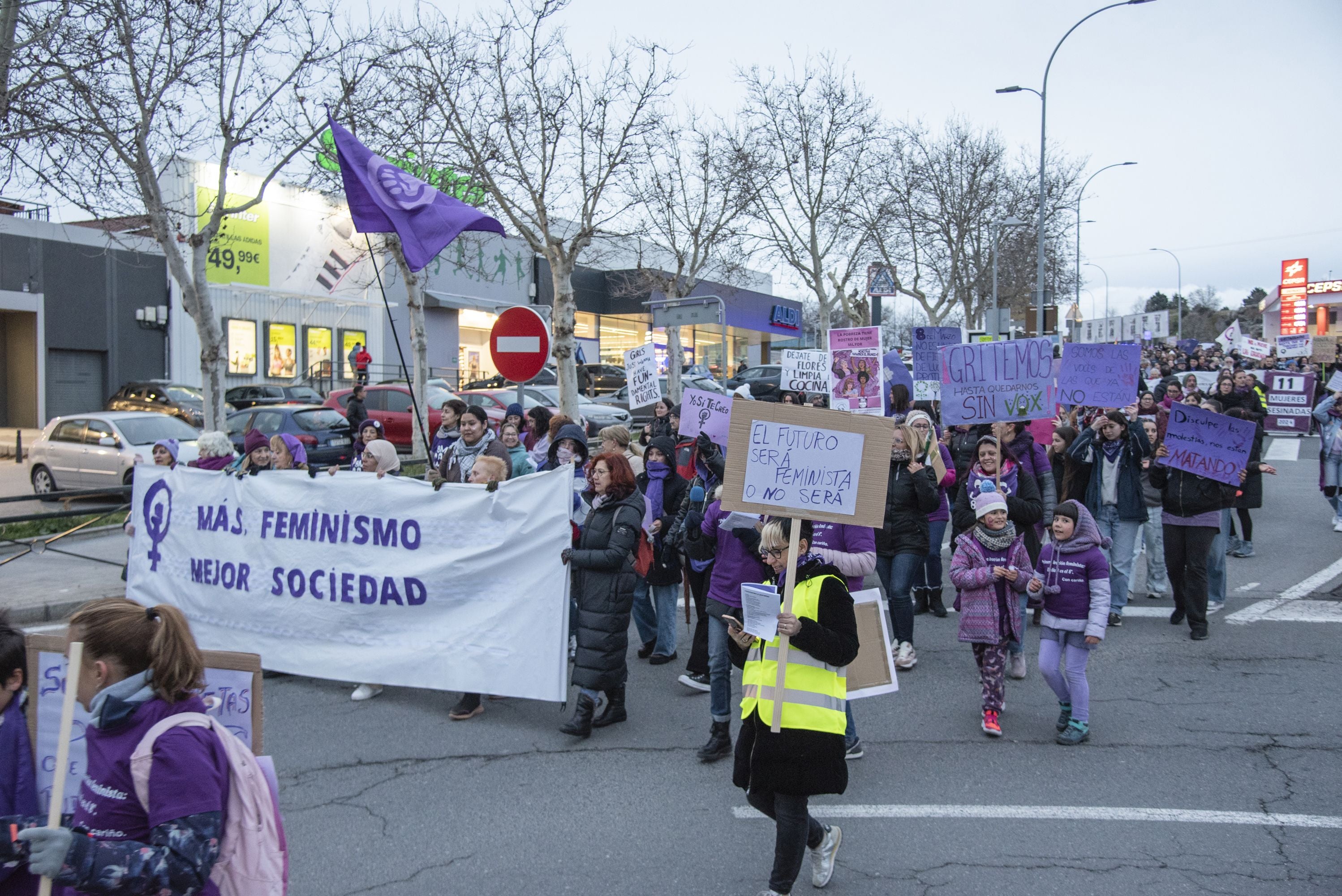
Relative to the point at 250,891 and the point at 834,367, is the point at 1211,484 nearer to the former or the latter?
the point at 834,367

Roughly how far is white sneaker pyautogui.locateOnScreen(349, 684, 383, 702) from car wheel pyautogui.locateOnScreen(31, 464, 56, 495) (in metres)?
12.7

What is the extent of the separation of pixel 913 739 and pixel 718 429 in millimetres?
3331

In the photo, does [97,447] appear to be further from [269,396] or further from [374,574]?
[374,574]

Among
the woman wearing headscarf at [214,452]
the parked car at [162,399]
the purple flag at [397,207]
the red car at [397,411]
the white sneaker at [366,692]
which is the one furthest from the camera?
the parked car at [162,399]

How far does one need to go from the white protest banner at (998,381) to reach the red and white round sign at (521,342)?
3.53 m

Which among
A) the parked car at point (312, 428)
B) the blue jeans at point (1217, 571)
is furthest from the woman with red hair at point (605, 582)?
the parked car at point (312, 428)

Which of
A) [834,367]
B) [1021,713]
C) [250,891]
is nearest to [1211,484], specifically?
[1021,713]

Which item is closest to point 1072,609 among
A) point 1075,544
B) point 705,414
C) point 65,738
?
point 1075,544

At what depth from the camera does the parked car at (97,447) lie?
51.3ft

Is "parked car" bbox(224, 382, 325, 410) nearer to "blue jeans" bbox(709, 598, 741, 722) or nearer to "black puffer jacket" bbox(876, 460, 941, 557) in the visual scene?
"black puffer jacket" bbox(876, 460, 941, 557)

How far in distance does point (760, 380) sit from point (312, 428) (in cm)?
1762

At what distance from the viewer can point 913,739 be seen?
568cm

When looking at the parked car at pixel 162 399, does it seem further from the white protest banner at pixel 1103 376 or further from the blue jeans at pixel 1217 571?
the blue jeans at pixel 1217 571

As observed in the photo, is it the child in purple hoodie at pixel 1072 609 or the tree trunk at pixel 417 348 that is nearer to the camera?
the child in purple hoodie at pixel 1072 609
